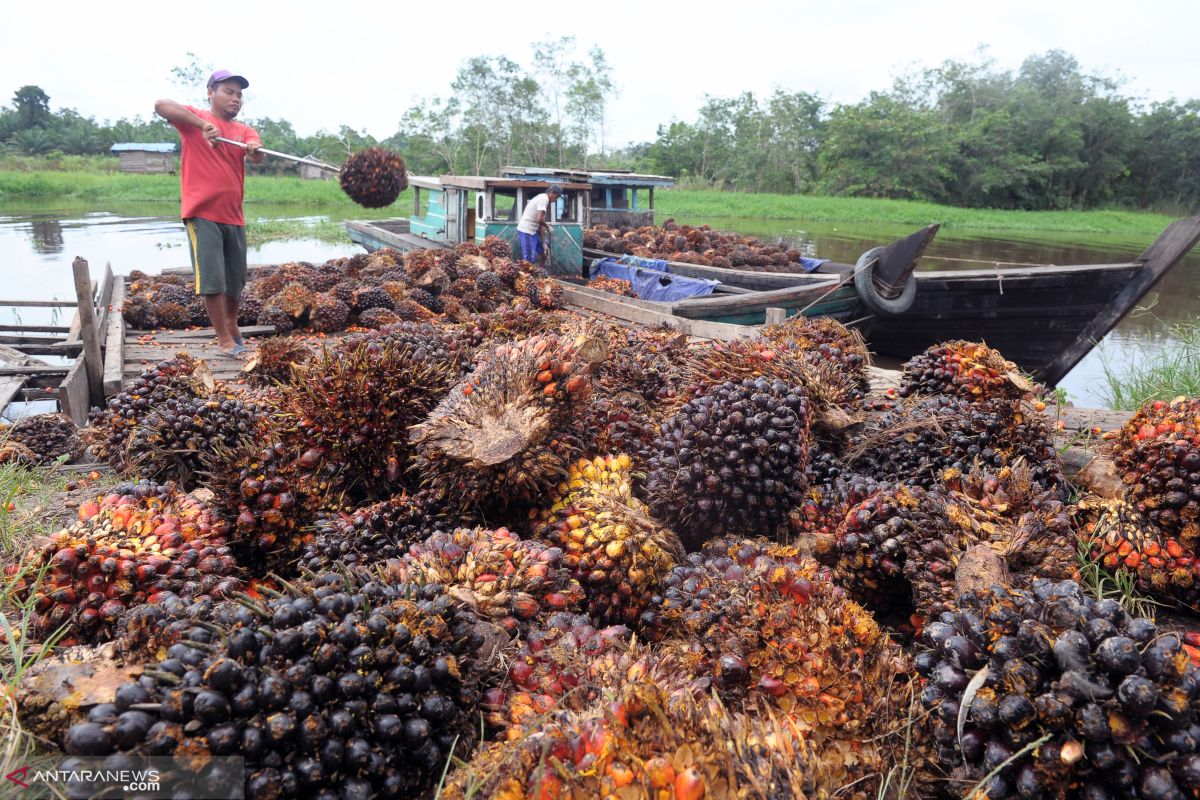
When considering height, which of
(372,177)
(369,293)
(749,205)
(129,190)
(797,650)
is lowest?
(797,650)

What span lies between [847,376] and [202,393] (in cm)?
314

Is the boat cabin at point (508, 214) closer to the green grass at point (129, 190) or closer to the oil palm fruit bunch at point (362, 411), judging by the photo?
the oil palm fruit bunch at point (362, 411)

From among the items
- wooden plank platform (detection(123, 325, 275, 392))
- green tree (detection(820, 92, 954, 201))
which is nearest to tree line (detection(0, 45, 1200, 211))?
green tree (detection(820, 92, 954, 201))

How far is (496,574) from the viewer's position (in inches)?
77.7

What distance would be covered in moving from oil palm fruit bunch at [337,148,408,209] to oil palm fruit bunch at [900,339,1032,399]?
6974 mm

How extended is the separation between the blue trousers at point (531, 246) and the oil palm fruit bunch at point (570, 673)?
1110cm

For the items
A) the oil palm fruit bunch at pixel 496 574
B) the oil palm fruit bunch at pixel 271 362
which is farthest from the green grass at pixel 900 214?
the oil palm fruit bunch at pixel 496 574

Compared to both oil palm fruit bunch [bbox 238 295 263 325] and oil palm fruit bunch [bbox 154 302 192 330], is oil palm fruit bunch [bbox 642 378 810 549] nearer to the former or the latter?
oil palm fruit bunch [bbox 238 295 263 325]

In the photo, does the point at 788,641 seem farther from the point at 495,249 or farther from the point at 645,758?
the point at 495,249

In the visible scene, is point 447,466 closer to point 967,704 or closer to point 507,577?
point 507,577

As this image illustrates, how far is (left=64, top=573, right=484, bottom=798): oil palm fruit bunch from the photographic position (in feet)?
4.16

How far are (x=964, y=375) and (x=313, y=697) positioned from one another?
2.95m

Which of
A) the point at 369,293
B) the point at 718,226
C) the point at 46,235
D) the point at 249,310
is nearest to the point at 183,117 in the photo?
the point at 369,293

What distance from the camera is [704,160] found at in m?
63.6
